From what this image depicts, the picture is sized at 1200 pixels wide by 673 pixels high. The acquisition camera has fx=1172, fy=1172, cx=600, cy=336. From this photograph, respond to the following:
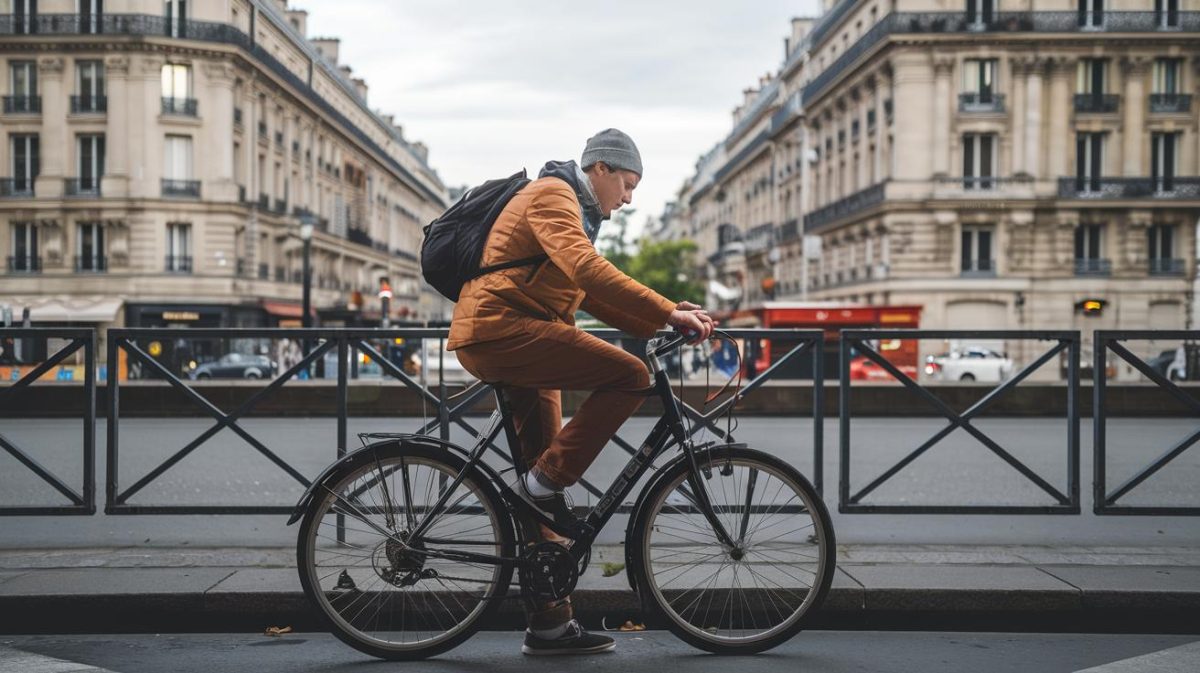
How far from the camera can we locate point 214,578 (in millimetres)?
5012

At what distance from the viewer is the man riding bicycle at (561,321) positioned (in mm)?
4008

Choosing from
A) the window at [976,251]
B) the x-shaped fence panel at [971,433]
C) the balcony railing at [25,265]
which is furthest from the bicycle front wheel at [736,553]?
the balcony railing at [25,265]

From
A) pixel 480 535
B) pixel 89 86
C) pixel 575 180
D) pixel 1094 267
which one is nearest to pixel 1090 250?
pixel 1094 267

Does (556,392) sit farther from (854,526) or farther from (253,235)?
(253,235)

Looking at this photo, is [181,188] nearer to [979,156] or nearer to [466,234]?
[979,156]

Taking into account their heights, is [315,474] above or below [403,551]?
below

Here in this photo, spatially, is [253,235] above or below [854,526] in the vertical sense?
above

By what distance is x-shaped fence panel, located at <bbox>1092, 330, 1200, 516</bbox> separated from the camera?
6.17 meters

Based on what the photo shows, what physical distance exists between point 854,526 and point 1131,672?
271 cm

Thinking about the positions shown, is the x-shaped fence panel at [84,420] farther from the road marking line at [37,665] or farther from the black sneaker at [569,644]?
the black sneaker at [569,644]

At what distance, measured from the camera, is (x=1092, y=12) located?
161 ft

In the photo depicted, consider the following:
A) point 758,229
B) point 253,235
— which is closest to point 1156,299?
point 758,229

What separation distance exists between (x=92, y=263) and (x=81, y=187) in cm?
309

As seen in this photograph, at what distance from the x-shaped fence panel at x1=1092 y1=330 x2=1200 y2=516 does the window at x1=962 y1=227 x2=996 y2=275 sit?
45.9 meters
